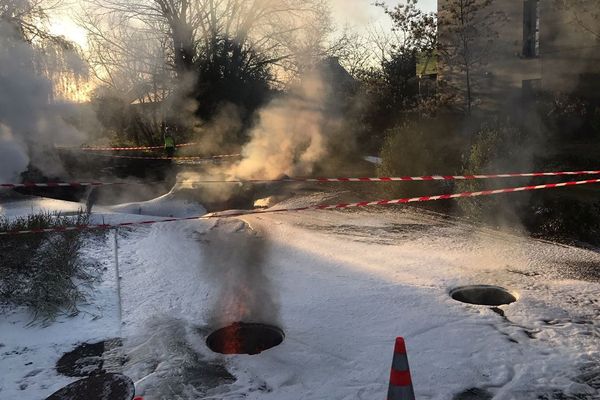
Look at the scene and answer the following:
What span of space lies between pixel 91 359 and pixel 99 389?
46 cm

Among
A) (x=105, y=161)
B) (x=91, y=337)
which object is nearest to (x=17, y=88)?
(x=105, y=161)

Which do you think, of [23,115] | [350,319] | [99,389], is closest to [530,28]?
[350,319]

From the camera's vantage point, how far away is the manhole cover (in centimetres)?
312

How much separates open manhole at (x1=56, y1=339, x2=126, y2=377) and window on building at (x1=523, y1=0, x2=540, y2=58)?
510 inches

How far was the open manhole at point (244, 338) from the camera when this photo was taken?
378 cm

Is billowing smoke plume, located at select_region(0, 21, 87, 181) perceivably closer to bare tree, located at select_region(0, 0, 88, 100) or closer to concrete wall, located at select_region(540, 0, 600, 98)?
bare tree, located at select_region(0, 0, 88, 100)

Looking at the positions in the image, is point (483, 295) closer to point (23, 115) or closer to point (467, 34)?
point (467, 34)

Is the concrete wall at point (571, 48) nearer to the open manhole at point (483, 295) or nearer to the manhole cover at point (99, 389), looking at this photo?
the open manhole at point (483, 295)

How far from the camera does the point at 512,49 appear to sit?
13203 millimetres

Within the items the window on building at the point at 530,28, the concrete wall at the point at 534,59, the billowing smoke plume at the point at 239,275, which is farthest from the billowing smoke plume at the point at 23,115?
the window on building at the point at 530,28

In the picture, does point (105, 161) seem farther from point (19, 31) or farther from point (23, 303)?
point (23, 303)

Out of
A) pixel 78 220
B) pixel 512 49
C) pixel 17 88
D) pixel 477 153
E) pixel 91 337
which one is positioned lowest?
pixel 91 337

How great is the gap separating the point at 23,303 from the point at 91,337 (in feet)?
3.24

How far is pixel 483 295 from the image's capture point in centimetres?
468
